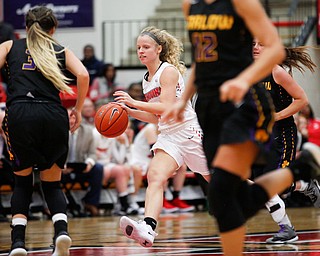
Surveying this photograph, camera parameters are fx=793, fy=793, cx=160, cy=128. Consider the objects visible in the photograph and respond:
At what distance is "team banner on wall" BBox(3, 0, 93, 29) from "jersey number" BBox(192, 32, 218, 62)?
11.9 meters

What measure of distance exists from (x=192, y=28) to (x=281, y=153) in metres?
2.62

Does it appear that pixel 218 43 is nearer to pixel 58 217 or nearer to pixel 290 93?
pixel 58 217

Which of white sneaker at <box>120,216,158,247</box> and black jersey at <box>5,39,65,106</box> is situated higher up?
black jersey at <box>5,39,65,106</box>

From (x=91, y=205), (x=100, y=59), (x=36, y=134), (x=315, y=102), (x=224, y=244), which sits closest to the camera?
(x=224, y=244)

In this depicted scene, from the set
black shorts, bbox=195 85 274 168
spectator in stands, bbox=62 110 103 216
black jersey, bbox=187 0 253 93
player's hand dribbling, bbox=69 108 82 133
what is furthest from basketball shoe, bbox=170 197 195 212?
black jersey, bbox=187 0 253 93

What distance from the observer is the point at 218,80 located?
379 centimetres

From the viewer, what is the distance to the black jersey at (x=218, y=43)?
3742 mm

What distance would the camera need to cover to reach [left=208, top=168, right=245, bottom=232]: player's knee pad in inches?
→ 143

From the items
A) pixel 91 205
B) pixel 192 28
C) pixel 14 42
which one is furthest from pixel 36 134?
pixel 91 205

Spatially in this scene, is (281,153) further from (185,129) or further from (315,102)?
(315,102)

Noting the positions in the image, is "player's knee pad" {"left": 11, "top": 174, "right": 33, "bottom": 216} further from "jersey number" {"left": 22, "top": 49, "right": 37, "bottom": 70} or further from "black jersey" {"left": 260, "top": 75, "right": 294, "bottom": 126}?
"black jersey" {"left": 260, "top": 75, "right": 294, "bottom": 126}

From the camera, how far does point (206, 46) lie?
12.5 ft

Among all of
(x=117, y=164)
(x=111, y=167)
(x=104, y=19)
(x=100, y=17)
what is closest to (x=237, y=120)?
(x=111, y=167)

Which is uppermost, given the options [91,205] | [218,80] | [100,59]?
[218,80]
